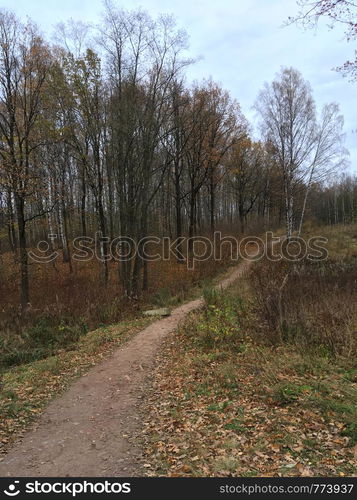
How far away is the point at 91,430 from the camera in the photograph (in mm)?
5102

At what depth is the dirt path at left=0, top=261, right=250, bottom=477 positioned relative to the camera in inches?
165

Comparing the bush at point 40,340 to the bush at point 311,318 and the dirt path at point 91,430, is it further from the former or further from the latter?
the bush at point 311,318

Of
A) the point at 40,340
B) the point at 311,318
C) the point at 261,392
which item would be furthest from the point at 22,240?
the point at 261,392

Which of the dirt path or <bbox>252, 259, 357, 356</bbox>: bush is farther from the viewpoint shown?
<bbox>252, 259, 357, 356</bbox>: bush

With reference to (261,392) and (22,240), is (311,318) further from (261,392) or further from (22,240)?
(22,240)

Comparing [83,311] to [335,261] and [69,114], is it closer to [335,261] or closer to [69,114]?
[69,114]

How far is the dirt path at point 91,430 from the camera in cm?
419

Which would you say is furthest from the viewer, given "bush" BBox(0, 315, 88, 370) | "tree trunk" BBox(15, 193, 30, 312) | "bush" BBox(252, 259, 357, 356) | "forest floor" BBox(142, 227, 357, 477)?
"tree trunk" BBox(15, 193, 30, 312)

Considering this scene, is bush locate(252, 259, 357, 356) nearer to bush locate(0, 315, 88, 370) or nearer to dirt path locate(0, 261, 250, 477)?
dirt path locate(0, 261, 250, 477)

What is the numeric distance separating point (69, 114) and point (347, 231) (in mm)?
22645

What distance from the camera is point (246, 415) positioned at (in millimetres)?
5203

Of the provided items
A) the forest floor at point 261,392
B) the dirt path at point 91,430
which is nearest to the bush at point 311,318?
the forest floor at point 261,392

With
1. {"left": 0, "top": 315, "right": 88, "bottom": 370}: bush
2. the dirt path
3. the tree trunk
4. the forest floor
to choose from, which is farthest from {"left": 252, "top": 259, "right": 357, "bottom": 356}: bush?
the tree trunk
